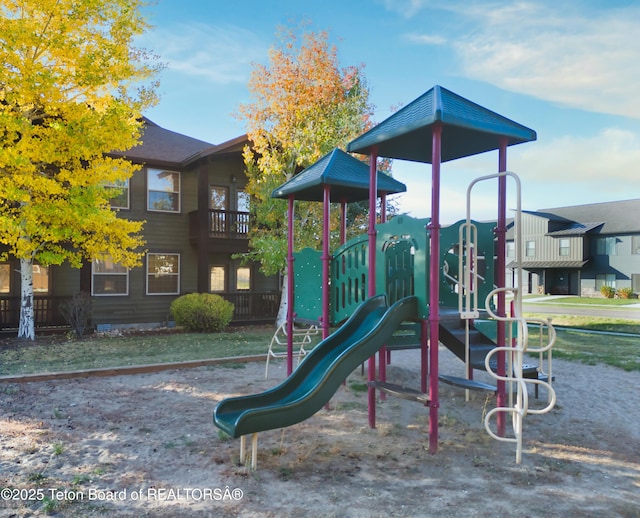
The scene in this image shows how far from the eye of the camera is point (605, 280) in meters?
36.9

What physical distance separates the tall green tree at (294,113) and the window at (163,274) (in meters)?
3.12

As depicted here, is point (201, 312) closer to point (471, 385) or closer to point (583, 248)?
point (471, 385)

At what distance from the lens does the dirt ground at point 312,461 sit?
12.8ft

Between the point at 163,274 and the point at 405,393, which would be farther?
the point at 163,274

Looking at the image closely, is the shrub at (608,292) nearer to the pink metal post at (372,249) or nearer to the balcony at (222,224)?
the balcony at (222,224)

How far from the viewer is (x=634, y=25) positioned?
34.5 ft

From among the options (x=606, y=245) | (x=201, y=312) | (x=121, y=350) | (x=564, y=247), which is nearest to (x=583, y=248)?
(x=564, y=247)

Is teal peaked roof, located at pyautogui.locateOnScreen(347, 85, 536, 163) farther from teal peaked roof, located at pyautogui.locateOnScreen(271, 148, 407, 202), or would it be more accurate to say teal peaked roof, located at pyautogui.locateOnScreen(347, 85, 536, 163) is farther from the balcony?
the balcony

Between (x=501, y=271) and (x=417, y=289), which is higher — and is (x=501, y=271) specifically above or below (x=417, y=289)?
above

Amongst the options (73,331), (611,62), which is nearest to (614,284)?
(611,62)

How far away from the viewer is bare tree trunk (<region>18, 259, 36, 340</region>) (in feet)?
42.3

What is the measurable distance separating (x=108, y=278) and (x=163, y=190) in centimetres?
331

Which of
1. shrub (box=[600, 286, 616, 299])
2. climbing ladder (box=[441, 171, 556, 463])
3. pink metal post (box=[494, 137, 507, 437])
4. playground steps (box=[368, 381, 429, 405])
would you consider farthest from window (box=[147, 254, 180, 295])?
shrub (box=[600, 286, 616, 299])

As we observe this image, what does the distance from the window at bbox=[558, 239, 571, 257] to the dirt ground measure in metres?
33.7
